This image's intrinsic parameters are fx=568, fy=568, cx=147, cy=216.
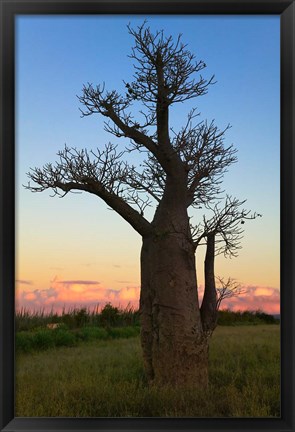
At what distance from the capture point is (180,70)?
12.3 ft

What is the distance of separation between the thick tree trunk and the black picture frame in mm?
1067

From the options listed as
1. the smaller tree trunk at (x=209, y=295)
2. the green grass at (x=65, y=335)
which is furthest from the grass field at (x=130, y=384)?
the smaller tree trunk at (x=209, y=295)

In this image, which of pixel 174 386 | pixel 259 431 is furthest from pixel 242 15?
pixel 174 386

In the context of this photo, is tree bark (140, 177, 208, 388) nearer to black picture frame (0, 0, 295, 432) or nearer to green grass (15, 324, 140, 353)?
black picture frame (0, 0, 295, 432)

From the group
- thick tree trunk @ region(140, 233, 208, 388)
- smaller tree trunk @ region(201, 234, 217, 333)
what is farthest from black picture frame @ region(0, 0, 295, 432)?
smaller tree trunk @ region(201, 234, 217, 333)

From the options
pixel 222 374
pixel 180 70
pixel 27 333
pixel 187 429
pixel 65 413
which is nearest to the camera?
pixel 187 429

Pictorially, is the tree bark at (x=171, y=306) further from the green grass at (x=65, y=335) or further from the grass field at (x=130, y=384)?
the green grass at (x=65, y=335)

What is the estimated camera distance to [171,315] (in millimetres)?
3992

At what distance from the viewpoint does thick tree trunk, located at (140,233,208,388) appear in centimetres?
396
